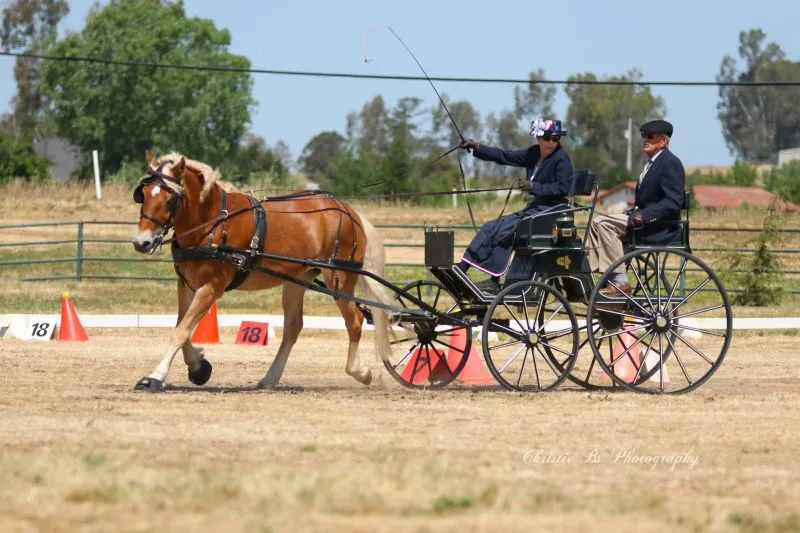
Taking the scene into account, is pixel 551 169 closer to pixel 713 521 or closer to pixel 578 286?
pixel 578 286

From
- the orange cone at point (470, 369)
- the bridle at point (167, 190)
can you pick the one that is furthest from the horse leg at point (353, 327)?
the bridle at point (167, 190)

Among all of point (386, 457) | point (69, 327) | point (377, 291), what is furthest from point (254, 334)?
point (386, 457)

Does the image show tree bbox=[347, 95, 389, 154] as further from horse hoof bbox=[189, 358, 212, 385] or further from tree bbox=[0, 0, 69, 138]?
horse hoof bbox=[189, 358, 212, 385]

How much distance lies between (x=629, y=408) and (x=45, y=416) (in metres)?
4.00

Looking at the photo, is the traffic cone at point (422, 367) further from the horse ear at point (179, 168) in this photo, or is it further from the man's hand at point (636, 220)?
the horse ear at point (179, 168)

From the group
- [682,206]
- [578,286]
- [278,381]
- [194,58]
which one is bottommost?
[278,381]

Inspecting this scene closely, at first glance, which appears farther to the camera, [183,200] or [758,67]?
[758,67]

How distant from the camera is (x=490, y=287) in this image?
414 inches

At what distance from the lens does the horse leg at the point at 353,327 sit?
11.1 metres

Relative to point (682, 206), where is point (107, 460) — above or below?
below

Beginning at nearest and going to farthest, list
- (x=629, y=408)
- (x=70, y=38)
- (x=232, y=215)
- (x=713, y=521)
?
(x=713, y=521)
(x=629, y=408)
(x=232, y=215)
(x=70, y=38)

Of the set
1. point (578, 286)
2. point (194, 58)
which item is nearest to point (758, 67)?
point (194, 58)

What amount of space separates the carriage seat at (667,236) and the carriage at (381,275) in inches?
0.6

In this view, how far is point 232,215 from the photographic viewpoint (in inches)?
405
